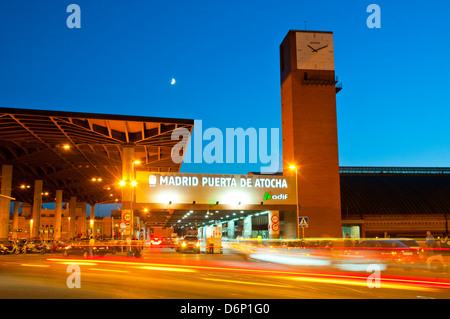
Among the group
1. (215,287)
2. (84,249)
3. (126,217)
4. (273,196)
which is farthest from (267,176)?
(215,287)

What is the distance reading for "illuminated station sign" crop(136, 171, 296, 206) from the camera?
40.4 m

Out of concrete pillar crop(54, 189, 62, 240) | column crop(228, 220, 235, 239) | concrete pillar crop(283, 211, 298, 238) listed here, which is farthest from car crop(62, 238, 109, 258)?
concrete pillar crop(54, 189, 62, 240)

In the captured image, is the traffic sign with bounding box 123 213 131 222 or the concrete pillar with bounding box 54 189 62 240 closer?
the traffic sign with bounding box 123 213 131 222

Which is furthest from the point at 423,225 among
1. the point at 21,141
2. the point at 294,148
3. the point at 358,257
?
the point at 21,141

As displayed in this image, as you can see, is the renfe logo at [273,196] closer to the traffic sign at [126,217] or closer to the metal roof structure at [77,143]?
Result: the metal roof structure at [77,143]

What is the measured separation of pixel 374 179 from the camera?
237 feet

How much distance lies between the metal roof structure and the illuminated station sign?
14.9 feet

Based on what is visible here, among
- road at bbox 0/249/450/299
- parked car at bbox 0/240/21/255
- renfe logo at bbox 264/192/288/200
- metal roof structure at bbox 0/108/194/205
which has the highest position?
metal roof structure at bbox 0/108/194/205

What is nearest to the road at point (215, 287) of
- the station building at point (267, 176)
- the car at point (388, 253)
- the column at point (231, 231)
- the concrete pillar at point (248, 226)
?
the car at point (388, 253)

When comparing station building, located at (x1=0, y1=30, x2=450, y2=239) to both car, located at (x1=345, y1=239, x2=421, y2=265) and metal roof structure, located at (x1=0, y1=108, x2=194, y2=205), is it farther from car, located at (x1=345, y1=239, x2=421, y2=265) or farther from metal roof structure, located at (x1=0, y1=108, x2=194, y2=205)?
car, located at (x1=345, y1=239, x2=421, y2=265)

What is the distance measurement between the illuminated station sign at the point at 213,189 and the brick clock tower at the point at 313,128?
329cm

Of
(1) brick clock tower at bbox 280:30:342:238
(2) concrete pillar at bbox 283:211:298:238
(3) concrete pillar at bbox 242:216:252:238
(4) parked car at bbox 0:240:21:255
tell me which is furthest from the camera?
(3) concrete pillar at bbox 242:216:252:238
